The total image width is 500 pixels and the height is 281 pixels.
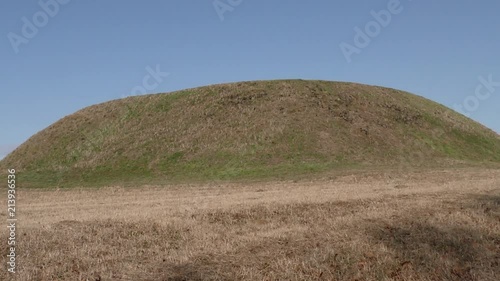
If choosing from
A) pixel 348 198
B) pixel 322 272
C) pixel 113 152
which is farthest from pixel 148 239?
pixel 113 152

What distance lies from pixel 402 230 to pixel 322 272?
4.71 metres

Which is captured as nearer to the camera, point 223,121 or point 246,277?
point 246,277

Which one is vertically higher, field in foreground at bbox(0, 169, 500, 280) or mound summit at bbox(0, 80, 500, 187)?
mound summit at bbox(0, 80, 500, 187)

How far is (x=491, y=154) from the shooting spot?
64.1 m

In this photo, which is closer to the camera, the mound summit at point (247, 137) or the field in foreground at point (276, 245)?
the field in foreground at point (276, 245)

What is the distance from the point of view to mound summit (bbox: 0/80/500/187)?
5191cm

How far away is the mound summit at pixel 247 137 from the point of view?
51.9 meters

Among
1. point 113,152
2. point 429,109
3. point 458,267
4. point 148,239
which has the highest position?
point 429,109

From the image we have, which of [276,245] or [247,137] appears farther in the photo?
[247,137]

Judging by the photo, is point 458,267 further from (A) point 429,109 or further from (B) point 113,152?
(A) point 429,109

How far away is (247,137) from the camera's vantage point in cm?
5866

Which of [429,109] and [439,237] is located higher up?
[429,109]

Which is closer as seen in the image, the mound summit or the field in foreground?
the field in foreground

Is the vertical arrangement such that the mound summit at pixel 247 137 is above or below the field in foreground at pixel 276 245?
above
